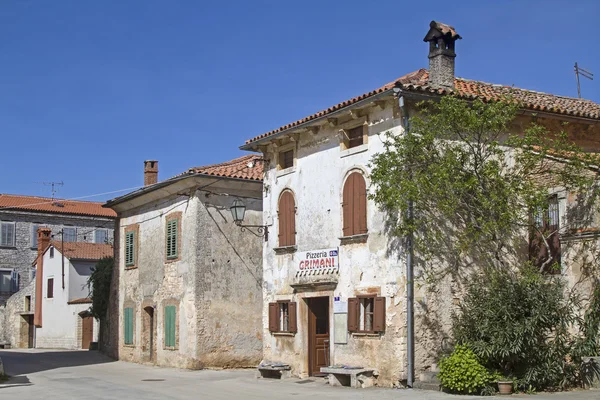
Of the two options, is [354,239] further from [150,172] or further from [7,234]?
[7,234]

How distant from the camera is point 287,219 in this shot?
19844 mm

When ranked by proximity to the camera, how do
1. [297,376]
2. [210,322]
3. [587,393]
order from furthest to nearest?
[210,322] → [297,376] → [587,393]

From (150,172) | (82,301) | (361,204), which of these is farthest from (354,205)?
(82,301)

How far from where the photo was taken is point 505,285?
49.9 ft

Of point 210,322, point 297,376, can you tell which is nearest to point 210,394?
point 297,376

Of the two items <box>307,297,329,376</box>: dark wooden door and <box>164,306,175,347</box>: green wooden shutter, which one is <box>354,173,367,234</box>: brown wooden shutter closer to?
<box>307,297,329,376</box>: dark wooden door

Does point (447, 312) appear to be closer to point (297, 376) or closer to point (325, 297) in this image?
point (325, 297)

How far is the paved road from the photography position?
15031 millimetres

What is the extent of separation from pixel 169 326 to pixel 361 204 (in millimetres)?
9215

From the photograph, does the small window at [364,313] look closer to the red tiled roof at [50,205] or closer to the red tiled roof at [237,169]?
the red tiled roof at [237,169]

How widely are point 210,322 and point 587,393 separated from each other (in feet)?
38.8

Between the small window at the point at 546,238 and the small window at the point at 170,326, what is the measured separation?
11.3 meters

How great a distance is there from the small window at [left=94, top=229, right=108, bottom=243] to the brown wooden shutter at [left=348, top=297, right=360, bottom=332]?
36467mm

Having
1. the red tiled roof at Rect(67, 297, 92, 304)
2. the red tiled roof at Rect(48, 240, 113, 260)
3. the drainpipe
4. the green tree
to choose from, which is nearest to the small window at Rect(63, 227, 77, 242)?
the red tiled roof at Rect(48, 240, 113, 260)
